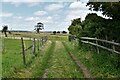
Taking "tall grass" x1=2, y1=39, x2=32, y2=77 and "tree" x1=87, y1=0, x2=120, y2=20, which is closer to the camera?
"tall grass" x1=2, y1=39, x2=32, y2=77

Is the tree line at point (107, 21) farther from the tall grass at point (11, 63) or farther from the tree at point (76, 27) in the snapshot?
the tree at point (76, 27)

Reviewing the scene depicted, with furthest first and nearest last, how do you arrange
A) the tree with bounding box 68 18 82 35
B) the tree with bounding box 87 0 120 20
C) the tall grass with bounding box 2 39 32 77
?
the tree with bounding box 68 18 82 35, the tree with bounding box 87 0 120 20, the tall grass with bounding box 2 39 32 77

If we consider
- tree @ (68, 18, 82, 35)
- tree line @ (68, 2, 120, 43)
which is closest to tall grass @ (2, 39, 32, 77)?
tree line @ (68, 2, 120, 43)

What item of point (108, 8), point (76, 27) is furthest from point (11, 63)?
point (76, 27)

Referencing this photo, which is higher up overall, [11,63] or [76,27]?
[76,27]

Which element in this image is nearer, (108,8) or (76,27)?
(108,8)

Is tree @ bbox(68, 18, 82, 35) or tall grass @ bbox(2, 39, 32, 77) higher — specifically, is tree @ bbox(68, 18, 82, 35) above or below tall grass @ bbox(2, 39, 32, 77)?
above

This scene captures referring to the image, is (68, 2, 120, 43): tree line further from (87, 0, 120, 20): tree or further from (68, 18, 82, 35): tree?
(68, 18, 82, 35): tree

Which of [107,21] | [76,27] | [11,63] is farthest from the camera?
[76,27]

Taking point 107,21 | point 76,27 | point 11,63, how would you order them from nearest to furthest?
point 11,63 < point 107,21 < point 76,27

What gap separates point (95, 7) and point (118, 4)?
3.53 metres

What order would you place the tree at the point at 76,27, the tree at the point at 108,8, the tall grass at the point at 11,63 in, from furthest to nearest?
the tree at the point at 76,27
the tree at the point at 108,8
the tall grass at the point at 11,63

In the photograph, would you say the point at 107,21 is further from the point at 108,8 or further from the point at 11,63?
the point at 11,63

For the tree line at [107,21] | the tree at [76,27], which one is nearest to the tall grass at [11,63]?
the tree line at [107,21]
